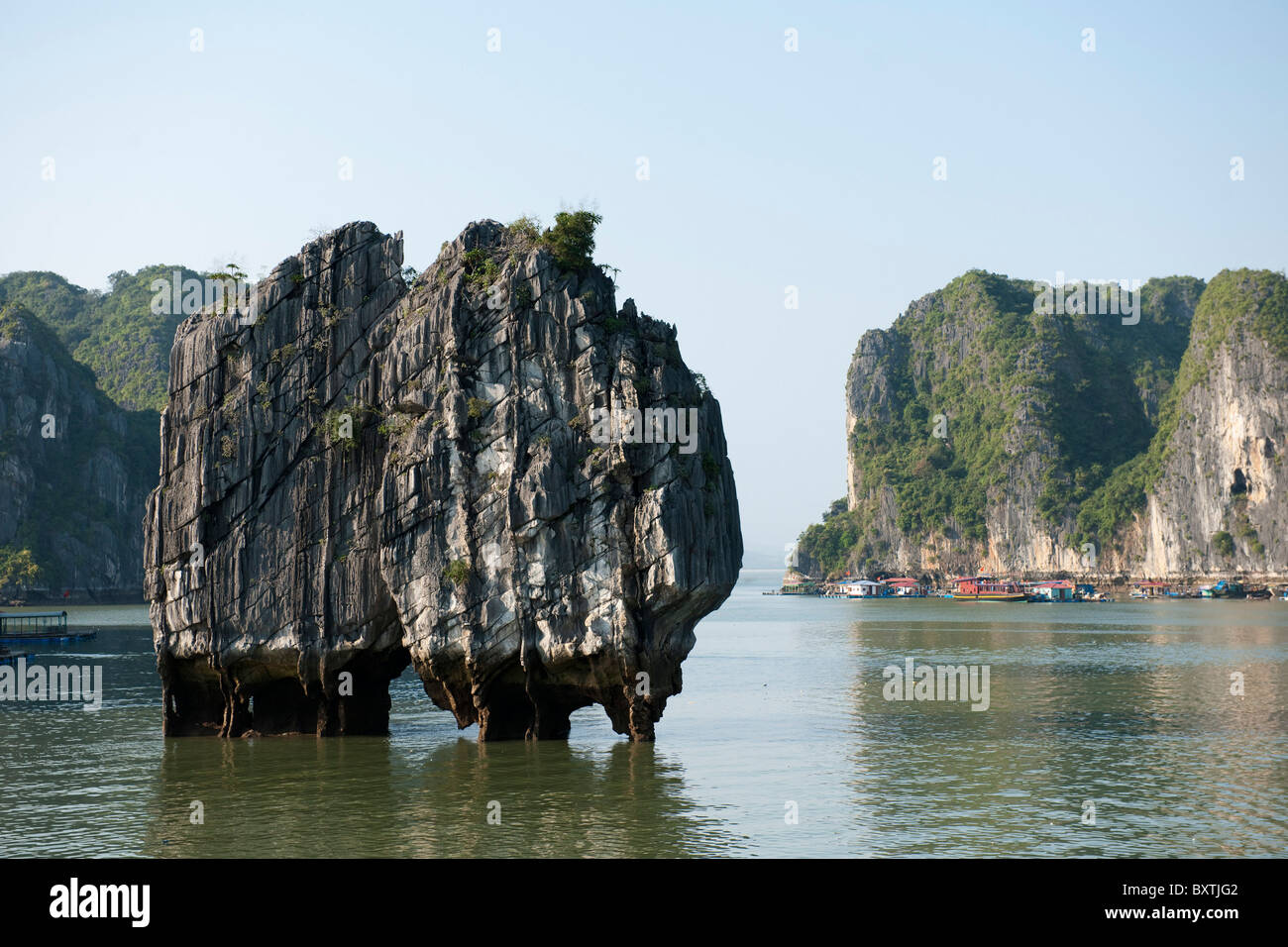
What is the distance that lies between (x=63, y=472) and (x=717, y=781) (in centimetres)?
14823

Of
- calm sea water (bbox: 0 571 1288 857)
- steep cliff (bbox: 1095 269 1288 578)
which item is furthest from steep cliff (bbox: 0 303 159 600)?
steep cliff (bbox: 1095 269 1288 578)

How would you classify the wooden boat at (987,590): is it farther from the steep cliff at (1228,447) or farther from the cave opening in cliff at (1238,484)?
the cave opening in cliff at (1238,484)

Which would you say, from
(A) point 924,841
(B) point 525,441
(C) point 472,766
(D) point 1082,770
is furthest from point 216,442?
(D) point 1082,770

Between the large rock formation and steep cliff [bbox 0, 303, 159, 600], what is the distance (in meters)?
122

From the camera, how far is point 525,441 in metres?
30.0

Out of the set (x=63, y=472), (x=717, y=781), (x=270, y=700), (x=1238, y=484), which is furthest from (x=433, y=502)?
(x=1238, y=484)

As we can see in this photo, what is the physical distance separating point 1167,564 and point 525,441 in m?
161

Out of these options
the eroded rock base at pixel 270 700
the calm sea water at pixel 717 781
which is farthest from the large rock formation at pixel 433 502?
the calm sea water at pixel 717 781

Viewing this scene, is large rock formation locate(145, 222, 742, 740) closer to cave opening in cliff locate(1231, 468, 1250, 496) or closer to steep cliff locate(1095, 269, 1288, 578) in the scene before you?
steep cliff locate(1095, 269, 1288, 578)

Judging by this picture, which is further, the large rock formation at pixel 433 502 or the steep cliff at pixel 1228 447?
the steep cliff at pixel 1228 447

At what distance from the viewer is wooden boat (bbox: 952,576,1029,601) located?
16438 cm

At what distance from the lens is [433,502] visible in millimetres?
30094

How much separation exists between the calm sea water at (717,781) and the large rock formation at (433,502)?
6.80 ft

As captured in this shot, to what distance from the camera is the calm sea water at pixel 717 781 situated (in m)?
22.0
